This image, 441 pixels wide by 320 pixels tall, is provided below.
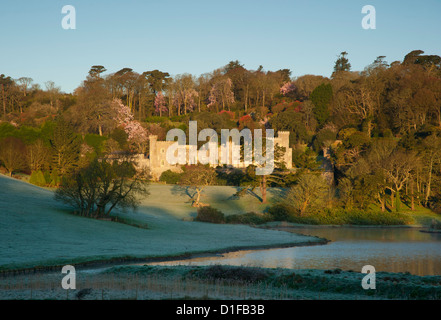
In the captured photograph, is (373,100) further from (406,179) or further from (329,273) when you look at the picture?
(329,273)

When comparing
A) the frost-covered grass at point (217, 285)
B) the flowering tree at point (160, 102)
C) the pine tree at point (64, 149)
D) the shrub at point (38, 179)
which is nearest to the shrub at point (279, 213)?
the shrub at point (38, 179)

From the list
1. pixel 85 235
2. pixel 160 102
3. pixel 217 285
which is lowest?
pixel 85 235

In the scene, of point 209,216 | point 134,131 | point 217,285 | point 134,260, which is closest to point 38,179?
point 209,216

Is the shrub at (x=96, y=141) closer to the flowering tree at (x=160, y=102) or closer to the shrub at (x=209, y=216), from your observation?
the flowering tree at (x=160, y=102)

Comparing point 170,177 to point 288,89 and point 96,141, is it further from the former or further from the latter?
point 288,89

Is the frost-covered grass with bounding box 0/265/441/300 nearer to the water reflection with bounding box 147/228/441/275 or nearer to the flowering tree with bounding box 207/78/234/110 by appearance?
the water reflection with bounding box 147/228/441/275

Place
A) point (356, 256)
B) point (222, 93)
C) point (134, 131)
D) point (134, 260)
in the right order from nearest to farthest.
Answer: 1. point (134, 260)
2. point (356, 256)
3. point (134, 131)
4. point (222, 93)
